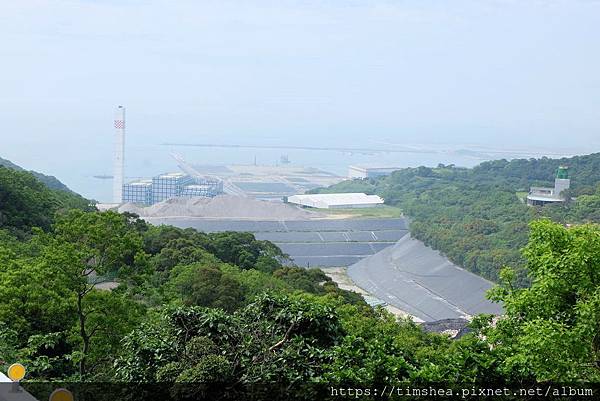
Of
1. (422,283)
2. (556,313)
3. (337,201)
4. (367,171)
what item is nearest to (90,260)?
(556,313)

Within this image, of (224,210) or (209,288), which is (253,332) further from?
(224,210)

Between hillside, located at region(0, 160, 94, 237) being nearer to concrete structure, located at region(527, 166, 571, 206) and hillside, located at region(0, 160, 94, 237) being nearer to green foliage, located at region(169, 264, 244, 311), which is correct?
green foliage, located at region(169, 264, 244, 311)

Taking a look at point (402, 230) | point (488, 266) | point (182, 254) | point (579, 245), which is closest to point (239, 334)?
point (579, 245)

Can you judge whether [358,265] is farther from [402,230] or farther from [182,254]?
[182,254]

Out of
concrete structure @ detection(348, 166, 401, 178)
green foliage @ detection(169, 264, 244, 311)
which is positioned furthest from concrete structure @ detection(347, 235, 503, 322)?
concrete structure @ detection(348, 166, 401, 178)

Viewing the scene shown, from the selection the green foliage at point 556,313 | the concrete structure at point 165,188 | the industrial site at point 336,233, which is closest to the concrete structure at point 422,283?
the industrial site at point 336,233

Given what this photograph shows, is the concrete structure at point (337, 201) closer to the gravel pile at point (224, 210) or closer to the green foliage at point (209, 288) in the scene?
the gravel pile at point (224, 210)
